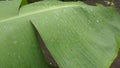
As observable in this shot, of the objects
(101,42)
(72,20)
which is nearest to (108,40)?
(101,42)

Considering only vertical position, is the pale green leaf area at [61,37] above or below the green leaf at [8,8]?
below

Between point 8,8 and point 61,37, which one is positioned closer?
point 61,37

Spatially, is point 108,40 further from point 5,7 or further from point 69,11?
point 5,7

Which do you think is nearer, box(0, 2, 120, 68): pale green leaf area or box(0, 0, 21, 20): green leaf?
box(0, 2, 120, 68): pale green leaf area

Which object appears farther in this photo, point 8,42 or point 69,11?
point 69,11

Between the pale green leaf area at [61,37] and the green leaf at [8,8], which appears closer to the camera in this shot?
the pale green leaf area at [61,37]

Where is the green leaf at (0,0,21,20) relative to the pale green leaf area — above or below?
above

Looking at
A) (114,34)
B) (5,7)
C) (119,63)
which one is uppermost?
(5,7)

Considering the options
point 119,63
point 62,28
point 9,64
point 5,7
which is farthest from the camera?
point 119,63
